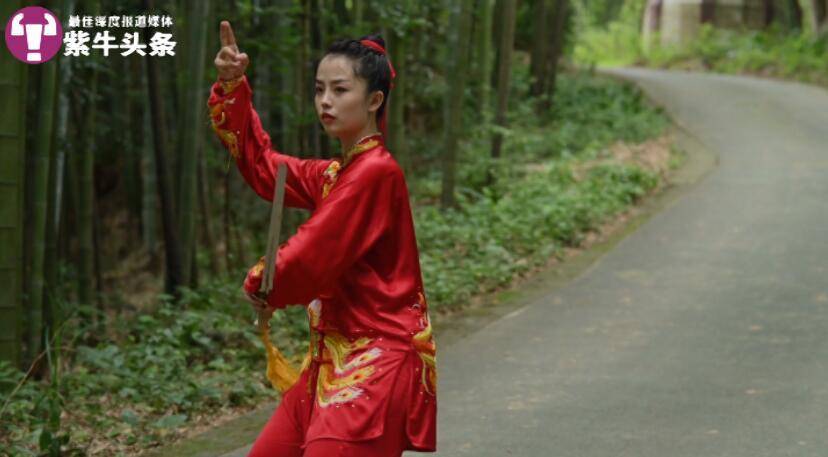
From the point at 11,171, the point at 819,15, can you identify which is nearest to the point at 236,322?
the point at 11,171

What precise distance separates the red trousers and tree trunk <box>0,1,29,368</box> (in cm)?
311

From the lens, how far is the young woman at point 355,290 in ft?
10.1

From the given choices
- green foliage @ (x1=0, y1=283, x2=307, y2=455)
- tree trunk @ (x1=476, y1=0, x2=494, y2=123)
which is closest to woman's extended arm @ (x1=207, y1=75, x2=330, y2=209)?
green foliage @ (x1=0, y1=283, x2=307, y2=455)

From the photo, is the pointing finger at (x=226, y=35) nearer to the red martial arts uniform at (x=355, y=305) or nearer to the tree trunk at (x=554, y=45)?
the red martial arts uniform at (x=355, y=305)

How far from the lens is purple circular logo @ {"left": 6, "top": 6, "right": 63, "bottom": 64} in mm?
5912

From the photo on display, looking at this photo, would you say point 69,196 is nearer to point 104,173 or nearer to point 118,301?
point 118,301

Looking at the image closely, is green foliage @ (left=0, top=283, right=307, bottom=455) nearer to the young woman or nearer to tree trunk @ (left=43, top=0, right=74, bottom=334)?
tree trunk @ (left=43, top=0, right=74, bottom=334)

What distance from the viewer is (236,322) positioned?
7.63 meters

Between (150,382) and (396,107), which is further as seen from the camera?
(396,107)

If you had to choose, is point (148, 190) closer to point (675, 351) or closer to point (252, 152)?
point (675, 351)

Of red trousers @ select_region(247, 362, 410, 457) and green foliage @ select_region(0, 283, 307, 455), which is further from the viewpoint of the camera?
green foliage @ select_region(0, 283, 307, 455)

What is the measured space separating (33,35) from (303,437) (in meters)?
3.65

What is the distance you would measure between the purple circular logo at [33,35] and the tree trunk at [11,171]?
52 mm

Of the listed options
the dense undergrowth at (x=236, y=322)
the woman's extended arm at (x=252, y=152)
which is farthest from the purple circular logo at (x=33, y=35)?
the woman's extended arm at (x=252, y=152)
